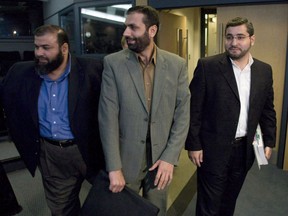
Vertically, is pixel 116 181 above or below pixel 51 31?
below

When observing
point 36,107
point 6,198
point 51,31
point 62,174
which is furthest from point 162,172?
point 6,198

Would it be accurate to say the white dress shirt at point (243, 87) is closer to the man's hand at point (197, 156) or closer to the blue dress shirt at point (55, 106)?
the man's hand at point (197, 156)

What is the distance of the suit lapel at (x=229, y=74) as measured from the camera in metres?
1.59

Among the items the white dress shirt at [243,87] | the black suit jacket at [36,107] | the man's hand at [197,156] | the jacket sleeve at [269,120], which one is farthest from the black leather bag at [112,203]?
the jacket sleeve at [269,120]

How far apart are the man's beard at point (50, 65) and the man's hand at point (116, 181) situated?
25.9 inches

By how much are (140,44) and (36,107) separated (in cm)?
69

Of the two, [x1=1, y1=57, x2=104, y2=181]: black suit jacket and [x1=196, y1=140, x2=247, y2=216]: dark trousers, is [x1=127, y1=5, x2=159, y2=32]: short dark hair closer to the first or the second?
[x1=1, y1=57, x2=104, y2=181]: black suit jacket

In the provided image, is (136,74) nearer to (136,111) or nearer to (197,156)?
(136,111)

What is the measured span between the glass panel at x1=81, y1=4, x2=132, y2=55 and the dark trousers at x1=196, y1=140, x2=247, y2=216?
3.31 meters

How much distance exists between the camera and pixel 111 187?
1394 millimetres

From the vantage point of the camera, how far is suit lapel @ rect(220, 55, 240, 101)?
1589 millimetres

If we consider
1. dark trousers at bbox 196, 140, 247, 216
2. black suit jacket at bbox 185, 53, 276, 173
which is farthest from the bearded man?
dark trousers at bbox 196, 140, 247, 216

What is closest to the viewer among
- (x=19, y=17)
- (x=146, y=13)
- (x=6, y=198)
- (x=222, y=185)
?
(x=146, y=13)

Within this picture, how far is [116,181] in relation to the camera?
1.38 meters
